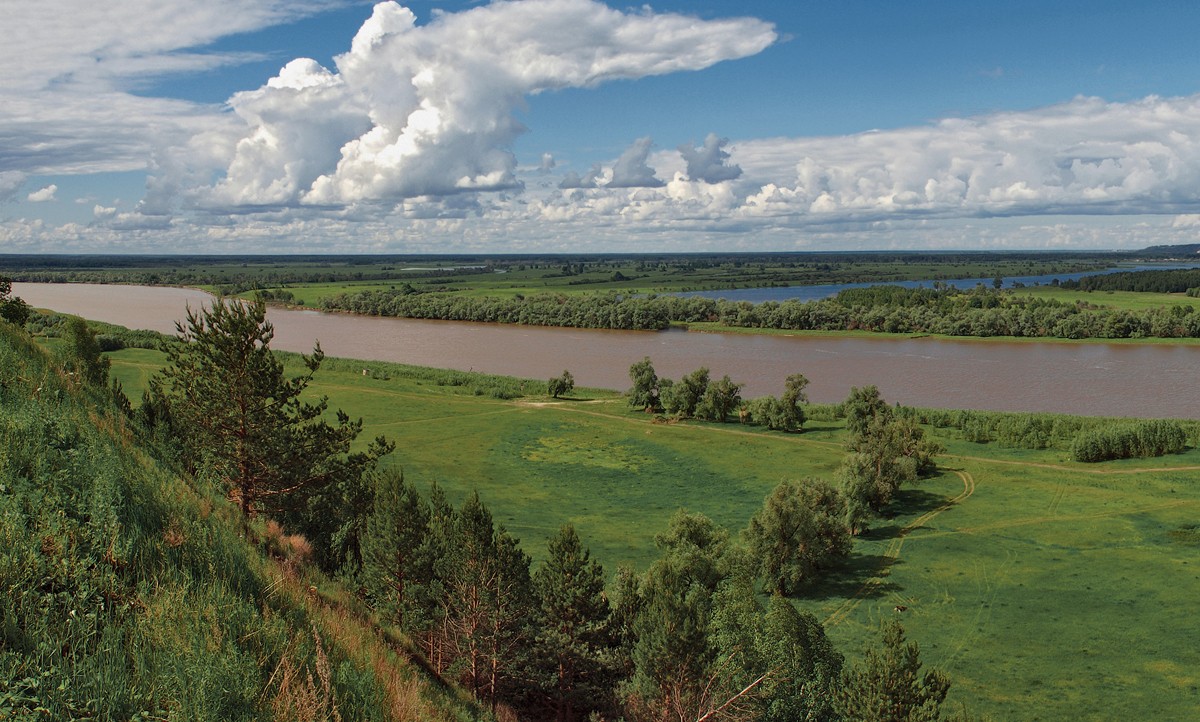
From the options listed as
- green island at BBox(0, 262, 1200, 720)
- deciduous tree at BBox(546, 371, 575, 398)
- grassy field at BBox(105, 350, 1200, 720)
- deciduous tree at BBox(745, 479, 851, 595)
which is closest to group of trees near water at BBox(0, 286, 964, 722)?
green island at BBox(0, 262, 1200, 720)

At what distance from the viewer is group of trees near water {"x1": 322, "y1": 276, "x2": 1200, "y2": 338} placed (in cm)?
9719

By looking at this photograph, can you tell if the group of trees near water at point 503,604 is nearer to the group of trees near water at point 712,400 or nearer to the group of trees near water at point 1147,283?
the group of trees near water at point 712,400

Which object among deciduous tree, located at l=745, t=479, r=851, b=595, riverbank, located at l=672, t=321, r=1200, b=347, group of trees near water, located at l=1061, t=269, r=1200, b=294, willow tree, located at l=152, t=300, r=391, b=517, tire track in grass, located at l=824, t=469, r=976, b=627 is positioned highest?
group of trees near water, located at l=1061, t=269, r=1200, b=294

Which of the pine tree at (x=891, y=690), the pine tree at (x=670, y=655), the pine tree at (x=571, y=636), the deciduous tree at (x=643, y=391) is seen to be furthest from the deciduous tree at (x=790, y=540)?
the deciduous tree at (x=643, y=391)

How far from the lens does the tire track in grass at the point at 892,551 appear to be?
98.4 feet

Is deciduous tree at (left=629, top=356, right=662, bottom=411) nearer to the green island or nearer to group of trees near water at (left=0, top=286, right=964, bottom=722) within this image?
the green island

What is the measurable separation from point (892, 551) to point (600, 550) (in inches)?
556

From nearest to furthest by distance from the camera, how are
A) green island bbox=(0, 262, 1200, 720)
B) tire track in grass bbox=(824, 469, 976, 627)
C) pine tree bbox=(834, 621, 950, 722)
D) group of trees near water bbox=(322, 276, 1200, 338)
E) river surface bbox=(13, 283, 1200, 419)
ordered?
green island bbox=(0, 262, 1200, 720)
pine tree bbox=(834, 621, 950, 722)
tire track in grass bbox=(824, 469, 976, 627)
river surface bbox=(13, 283, 1200, 419)
group of trees near water bbox=(322, 276, 1200, 338)

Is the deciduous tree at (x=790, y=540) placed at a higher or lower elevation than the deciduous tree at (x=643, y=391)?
lower

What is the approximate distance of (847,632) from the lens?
27.9m

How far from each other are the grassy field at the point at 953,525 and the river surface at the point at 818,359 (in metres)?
12.7

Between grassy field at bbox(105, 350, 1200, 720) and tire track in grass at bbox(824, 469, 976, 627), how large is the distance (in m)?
0.15

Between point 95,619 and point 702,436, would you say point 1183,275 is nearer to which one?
point 702,436

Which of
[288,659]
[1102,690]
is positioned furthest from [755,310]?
[288,659]
